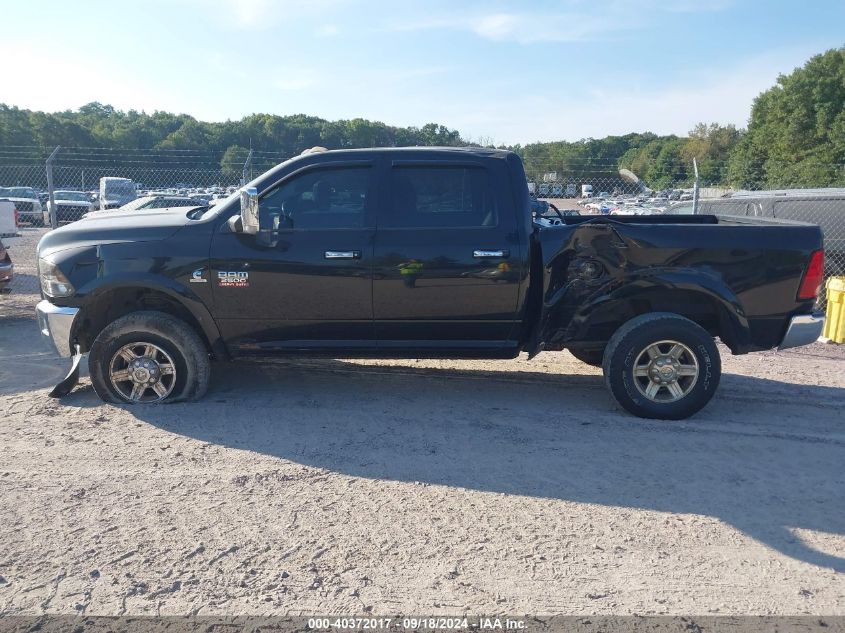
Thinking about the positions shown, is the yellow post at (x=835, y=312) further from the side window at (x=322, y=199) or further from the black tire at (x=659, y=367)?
the side window at (x=322, y=199)

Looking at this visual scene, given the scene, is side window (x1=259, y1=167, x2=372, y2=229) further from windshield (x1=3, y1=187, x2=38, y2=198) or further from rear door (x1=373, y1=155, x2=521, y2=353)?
windshield (x1=3, y1=187, x2=38, y2=198)

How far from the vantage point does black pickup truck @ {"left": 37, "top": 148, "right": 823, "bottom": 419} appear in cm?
542

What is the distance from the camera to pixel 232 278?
546 cm

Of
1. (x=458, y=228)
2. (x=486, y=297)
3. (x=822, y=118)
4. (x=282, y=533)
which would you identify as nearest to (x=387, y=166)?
(x=458, y=228)

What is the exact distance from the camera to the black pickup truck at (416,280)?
5.42m

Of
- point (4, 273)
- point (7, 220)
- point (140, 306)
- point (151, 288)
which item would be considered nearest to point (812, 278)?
point (151, 288)

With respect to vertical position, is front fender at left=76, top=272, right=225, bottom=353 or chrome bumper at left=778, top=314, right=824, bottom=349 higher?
front fender at left=76, top=272, right=225, bottom=353

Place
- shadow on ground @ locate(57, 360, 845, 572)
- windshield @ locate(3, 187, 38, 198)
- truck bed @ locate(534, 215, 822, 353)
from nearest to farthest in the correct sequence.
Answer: shadow on ground @ locate(57, 360, 845, 572) → truck bed @ locate(534, 215, 822, 353) → windshield @ locate(3, 187, 38, 198)

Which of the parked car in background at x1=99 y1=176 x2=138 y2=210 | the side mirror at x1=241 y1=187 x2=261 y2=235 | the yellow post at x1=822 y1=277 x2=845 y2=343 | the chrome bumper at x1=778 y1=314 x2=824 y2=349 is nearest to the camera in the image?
the side mirror at x1=241 y1=187 x2=261 y2=235

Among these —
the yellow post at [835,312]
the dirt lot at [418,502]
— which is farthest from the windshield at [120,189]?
the yellow post at [835,312]

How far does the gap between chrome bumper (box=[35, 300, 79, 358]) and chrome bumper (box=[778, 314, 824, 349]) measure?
5636 millimetres

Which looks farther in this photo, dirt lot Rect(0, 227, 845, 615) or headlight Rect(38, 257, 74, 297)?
headlight Rect(38, 257, 74, 297)

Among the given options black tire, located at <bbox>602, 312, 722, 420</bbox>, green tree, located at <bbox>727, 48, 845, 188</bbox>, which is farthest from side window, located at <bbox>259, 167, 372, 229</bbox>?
green tree, located at <bbox>727, 48, 845, 188</bbox>

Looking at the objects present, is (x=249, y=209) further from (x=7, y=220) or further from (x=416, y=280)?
(x=7, y=220)
